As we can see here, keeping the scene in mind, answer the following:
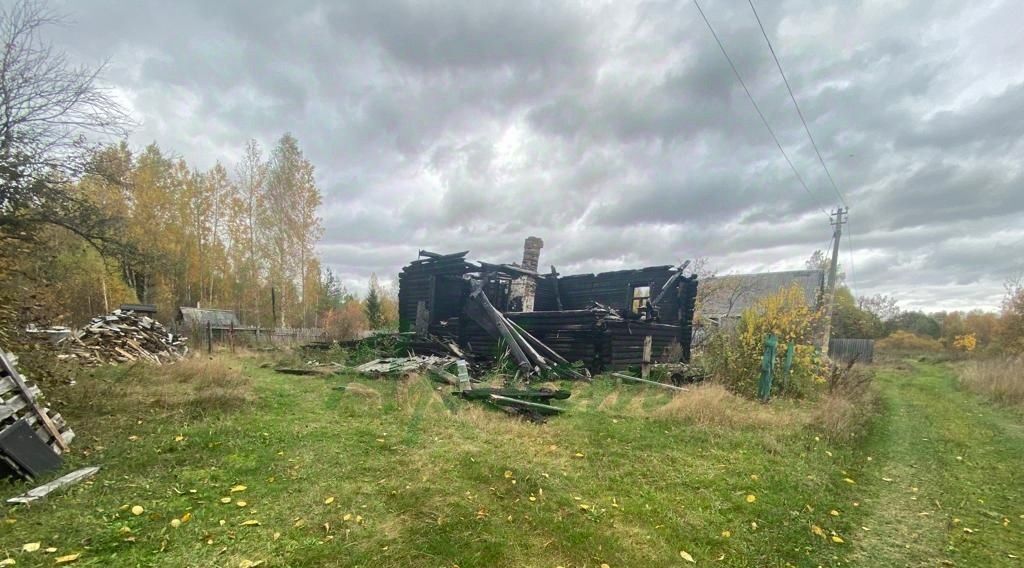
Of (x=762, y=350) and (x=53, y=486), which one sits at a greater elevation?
(x=762, y=350)

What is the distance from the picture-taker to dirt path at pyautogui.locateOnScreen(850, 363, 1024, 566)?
11.5 feet

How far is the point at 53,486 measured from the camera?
384cm

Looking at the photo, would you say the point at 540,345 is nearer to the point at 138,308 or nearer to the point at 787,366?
the point at 787,366

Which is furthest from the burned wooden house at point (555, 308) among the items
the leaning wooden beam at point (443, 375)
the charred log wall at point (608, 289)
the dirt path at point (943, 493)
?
the dirt path at point (943, 493)

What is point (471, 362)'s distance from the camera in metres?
13.5

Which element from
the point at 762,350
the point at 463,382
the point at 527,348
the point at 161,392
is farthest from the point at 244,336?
the point at 762,350

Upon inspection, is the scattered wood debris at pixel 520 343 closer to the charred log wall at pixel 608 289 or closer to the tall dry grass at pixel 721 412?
the charred log wall at pixel 608 289

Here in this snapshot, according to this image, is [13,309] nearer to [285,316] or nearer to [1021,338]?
[285,316]

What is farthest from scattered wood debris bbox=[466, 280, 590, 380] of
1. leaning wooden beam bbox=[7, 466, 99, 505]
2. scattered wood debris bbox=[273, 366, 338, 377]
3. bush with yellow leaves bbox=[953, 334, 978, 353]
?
bush with yellow leaves bbox=[953, 334, 978, 353]

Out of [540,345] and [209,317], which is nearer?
[540,345]

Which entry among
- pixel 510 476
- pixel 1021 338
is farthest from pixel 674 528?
pixel 1021 338

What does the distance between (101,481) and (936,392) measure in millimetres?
19477

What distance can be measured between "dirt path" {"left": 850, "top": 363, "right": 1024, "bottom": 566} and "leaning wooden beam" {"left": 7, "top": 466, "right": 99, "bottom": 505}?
6.79m

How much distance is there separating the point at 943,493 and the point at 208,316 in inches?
1176
